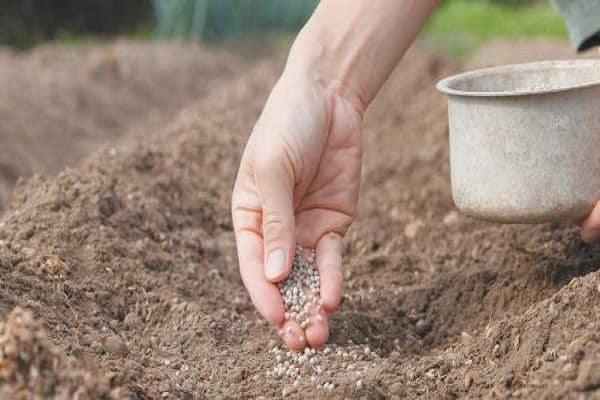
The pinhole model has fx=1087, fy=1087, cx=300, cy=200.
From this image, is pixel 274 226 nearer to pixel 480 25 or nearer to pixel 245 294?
pixel 245 294

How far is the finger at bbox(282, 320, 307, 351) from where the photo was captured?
2684mm

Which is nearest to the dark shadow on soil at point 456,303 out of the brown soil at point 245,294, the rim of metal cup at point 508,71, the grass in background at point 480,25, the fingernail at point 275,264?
the brown soil at point 245,294

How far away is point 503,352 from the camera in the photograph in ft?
8.27

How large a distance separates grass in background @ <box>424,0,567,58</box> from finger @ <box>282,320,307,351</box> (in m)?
5.66

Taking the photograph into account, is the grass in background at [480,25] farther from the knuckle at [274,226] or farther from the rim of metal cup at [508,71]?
the knuckle at [274,226]

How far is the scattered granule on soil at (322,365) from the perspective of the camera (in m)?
2.58

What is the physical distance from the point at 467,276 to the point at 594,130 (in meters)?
0.62

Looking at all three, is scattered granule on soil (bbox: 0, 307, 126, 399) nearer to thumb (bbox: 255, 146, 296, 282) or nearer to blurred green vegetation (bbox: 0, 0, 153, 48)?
thumb (bbox: 255, 146, 296, 282)

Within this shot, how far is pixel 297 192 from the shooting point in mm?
2938

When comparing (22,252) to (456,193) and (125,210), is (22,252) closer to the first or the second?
(125,210)

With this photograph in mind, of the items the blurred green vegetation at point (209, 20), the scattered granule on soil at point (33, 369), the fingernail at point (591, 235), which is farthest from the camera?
the blurred green vegetation at point (209, 20)

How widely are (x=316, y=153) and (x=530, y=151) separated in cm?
56

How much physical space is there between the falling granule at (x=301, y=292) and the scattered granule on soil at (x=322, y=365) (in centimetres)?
10

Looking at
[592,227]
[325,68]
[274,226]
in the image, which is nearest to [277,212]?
[274,226]
